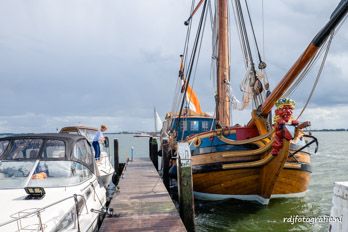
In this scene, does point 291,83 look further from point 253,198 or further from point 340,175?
point 340,175

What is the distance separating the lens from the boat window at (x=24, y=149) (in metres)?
7.59

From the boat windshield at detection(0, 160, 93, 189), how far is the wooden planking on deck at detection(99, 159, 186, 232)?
1.41m

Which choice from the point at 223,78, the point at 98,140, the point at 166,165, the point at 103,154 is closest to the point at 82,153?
the point at 98,140

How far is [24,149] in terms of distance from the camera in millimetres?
7836

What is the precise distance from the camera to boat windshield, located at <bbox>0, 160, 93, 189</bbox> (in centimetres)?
678

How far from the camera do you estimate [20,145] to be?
25.9 feet

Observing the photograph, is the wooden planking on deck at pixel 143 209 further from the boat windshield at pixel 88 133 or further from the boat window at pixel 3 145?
the boat windshield at pixel 88 133

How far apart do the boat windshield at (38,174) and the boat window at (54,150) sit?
1.06 ft

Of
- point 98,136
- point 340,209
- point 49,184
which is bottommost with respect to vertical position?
point 49,184

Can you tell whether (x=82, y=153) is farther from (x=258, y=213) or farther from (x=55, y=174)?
(x=258, y=213)

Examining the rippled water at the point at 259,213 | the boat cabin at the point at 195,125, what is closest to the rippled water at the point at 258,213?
the rippled water at the point at 259,213

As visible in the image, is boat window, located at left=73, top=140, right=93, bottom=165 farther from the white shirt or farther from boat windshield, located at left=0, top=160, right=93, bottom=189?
the white shirt

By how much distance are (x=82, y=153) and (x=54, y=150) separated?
3.19ft

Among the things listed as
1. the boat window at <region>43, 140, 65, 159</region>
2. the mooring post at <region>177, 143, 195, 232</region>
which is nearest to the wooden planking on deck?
the mooring post at <region>177, 143, 195, 232</region>
